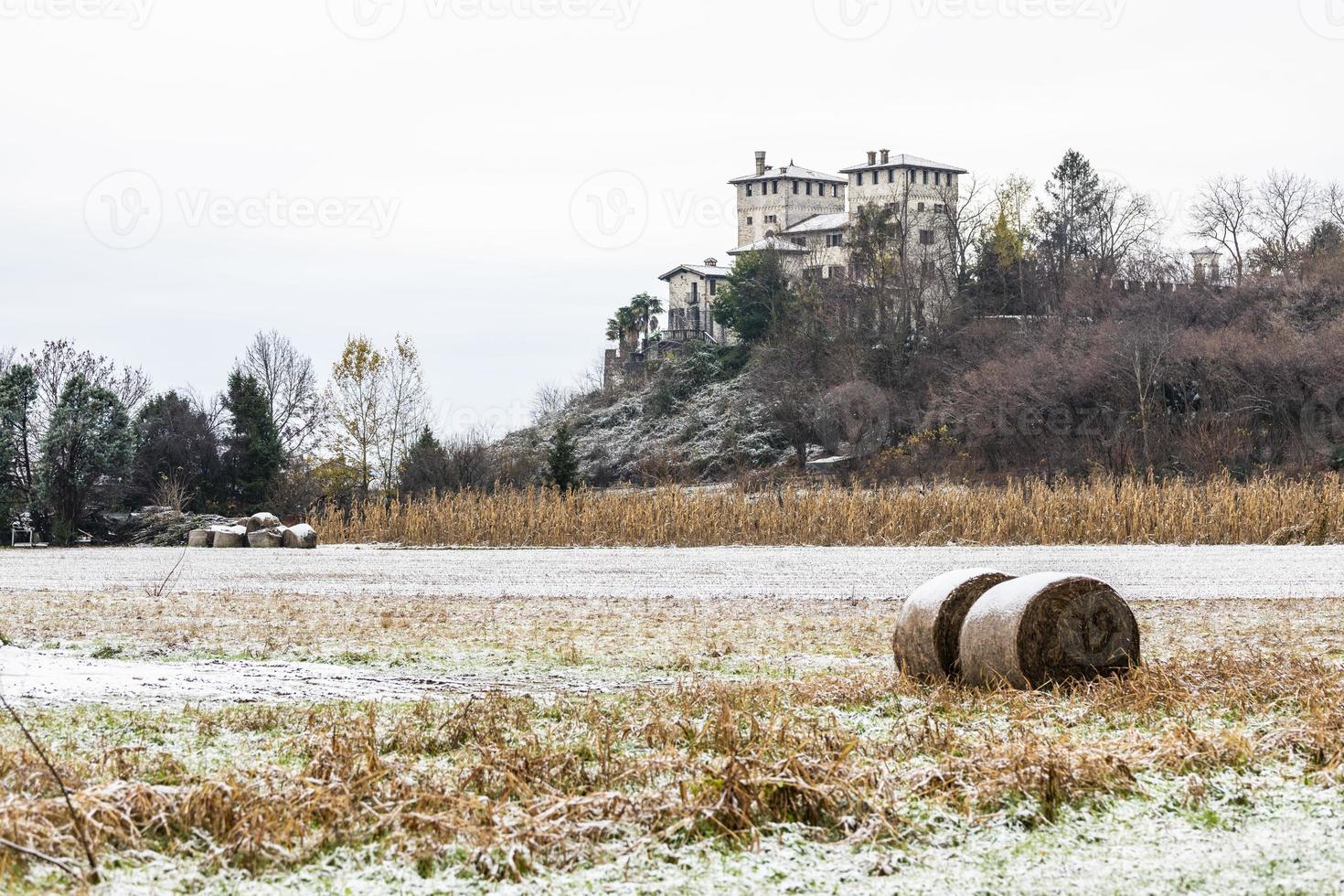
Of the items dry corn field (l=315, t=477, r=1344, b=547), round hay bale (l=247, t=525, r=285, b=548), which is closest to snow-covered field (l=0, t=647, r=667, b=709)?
dry corn field (l=315, t=477, r=1344, b=547)

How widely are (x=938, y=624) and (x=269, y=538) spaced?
99.1 feet

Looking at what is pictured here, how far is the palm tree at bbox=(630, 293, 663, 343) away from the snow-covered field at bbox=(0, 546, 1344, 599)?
2800 inches

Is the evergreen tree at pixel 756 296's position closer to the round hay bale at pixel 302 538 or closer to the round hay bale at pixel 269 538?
the round hay bale at pixel 269 538

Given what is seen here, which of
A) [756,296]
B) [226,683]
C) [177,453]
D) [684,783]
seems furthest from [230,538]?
[756,296]

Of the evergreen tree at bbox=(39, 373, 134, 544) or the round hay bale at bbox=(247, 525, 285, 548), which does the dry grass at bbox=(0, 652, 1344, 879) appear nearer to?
the round hay bale at bbox=(247, 525, 285, 548)

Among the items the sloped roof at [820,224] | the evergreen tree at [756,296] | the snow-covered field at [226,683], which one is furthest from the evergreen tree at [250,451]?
the sloped roof at [820,224]

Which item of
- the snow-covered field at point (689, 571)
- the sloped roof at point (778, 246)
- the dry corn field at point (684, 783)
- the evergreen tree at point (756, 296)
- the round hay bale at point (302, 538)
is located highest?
the sloped roof at point (778, 246)

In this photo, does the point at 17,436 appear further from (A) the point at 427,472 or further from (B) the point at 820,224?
(B) the point at 820,224

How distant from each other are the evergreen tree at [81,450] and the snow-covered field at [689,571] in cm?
2063

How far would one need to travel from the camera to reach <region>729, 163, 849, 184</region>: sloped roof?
11569 cm

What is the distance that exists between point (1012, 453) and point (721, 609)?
155 ft

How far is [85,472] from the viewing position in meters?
51.2

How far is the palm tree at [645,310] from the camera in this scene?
331ft

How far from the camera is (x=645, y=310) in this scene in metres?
101
